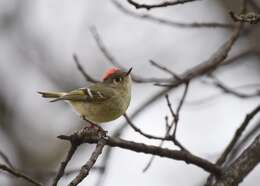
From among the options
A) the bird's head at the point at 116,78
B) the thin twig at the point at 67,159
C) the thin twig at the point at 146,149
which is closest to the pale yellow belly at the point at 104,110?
the bird's head at the point at 116,78

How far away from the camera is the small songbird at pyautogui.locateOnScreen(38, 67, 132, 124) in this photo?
3686 millimetres

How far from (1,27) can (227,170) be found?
5.75 metres

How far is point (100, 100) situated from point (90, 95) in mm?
90

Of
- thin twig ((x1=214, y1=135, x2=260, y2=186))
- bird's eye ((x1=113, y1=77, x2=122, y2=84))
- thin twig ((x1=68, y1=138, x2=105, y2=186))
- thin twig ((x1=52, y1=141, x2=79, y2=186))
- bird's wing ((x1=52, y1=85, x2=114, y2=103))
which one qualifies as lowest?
bird's eye ((x1=113, y1=77, x2=122, y2=84))

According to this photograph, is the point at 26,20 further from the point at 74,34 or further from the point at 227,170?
the point at 227,170

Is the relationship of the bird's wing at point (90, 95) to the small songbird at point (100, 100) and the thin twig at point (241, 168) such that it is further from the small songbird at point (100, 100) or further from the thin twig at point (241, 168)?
the thin twig at point (241, 168)

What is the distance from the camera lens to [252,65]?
630 cm

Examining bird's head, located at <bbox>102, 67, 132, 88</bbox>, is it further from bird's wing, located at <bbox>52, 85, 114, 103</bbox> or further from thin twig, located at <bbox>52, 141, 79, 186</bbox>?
thin twig, located at <bbox>52, 141, 79, 186</bbox>

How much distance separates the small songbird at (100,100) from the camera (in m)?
3.69

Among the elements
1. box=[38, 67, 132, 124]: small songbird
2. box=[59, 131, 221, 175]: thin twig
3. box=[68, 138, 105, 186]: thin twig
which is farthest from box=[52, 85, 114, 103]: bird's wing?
box=[68, 138, 105, 186]: thin twig

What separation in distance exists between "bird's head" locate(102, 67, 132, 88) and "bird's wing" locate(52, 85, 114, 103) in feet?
0.32

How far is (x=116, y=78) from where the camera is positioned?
4.12m

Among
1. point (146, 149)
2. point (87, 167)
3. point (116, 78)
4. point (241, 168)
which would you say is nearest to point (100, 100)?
point (116, 78)

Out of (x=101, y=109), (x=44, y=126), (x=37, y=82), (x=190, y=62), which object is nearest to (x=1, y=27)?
(x=37, y=82)
